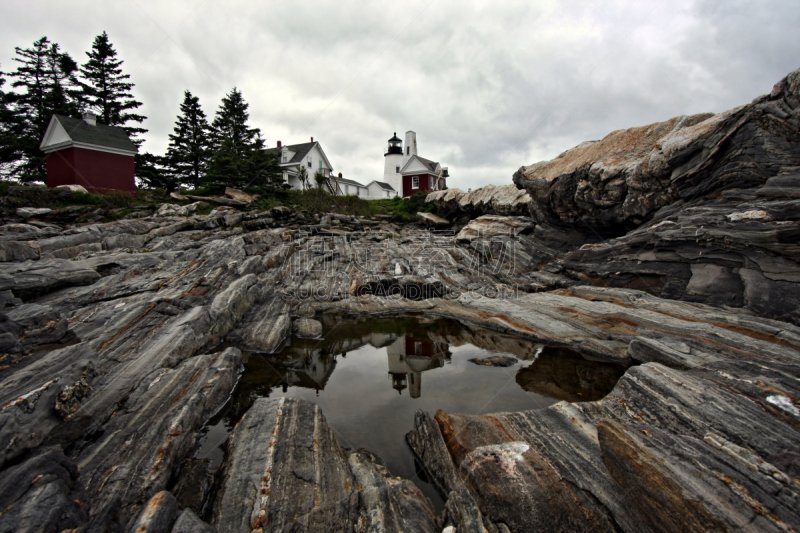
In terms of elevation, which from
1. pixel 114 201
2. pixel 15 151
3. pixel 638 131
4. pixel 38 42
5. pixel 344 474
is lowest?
pixel 344 474

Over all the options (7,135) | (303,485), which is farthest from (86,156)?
(303,485)

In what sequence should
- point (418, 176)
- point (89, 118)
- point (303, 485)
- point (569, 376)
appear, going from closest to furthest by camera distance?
point (303, 485) < point (569, 376) < point (89, 118) < point (418, 176)

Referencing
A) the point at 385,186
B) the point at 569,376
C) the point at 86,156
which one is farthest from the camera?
the point at 385,186

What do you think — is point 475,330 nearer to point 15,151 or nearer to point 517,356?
point 517,356

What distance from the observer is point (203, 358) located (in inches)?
391

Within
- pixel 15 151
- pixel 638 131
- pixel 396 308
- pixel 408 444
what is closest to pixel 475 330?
pixel 396 308

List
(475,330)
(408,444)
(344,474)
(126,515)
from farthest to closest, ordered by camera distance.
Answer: (475,330) < (408,444) < (344,474) < (126,515)

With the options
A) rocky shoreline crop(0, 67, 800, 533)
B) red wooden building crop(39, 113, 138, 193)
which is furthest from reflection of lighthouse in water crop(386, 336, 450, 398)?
red wooden building crop(39, 113, 138, 193)

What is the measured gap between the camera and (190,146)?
138 feet

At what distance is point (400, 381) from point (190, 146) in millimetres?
44803

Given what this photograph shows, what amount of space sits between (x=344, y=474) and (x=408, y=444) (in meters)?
1.96

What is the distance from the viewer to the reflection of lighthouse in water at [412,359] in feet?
34.8

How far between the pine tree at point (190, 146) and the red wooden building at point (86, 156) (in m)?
7.50

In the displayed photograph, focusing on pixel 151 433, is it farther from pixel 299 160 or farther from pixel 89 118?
pixel 299 160
